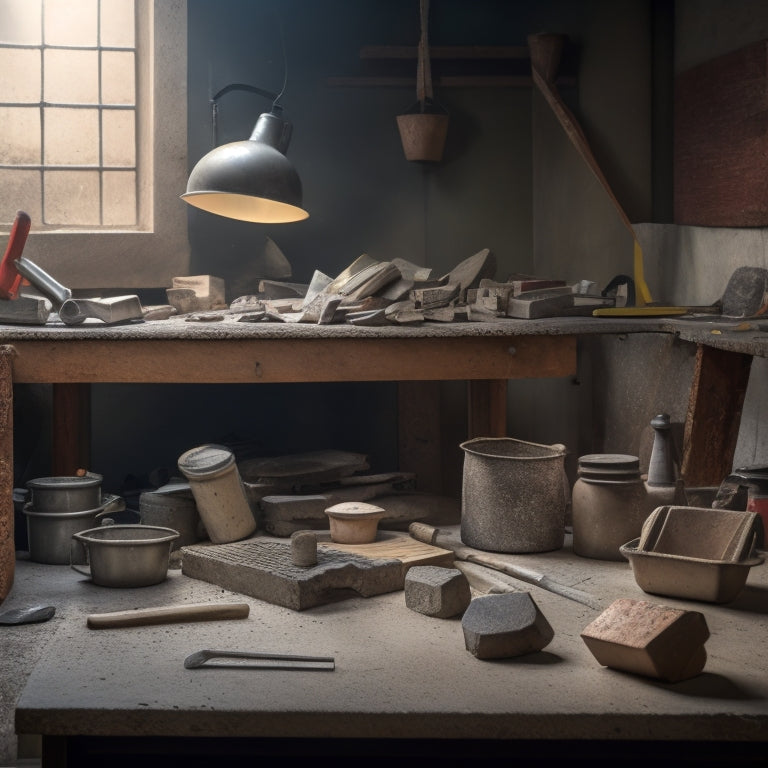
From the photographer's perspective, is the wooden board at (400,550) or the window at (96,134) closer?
the wooden board at (400,550)

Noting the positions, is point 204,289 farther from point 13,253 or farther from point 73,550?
point 73,550

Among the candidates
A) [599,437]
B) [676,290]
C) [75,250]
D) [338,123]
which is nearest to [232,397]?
[75,250]

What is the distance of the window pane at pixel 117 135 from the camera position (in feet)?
20.0

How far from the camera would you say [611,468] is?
12.5 ft

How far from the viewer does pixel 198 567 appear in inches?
155

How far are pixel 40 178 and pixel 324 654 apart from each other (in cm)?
402

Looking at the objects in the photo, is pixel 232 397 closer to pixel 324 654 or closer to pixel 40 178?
pixel 40 178

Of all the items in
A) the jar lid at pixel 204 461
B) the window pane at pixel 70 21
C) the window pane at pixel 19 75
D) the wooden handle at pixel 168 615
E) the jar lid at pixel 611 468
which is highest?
the window pane at pixel 70 21

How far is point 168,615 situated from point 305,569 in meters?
0.51

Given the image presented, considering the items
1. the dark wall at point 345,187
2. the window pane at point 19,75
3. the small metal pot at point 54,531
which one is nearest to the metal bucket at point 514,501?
the small metal pot at point 54,531

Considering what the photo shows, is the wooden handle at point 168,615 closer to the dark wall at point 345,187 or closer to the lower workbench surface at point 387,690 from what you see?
the lower workbench surface at point 387,690

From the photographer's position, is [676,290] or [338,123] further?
[338,123]

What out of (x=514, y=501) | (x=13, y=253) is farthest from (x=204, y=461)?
(x=514, y=501)

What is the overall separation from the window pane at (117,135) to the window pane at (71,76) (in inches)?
5.1
